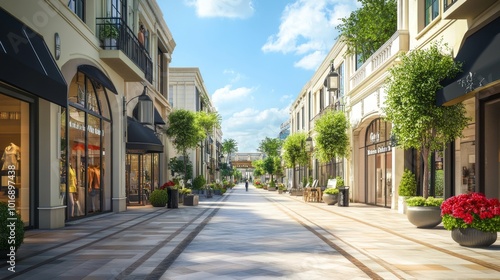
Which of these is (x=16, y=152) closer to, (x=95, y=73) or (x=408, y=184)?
(x=95, y=73)

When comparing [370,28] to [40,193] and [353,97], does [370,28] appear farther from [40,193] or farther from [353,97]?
[40,193]

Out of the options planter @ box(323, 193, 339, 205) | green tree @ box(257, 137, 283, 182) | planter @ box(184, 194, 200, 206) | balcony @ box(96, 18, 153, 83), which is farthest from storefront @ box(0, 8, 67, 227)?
green tree @ box(257, 137, 283, 182)

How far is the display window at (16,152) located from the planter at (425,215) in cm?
1033

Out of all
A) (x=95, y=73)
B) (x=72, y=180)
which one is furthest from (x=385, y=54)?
(x=72, y=180)

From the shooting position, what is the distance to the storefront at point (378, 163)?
77.8 ft

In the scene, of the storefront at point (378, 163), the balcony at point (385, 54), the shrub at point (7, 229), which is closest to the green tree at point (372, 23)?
the balcony at point (385, 54)

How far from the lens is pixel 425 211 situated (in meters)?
13.9

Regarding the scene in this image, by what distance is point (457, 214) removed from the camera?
10.3 meters

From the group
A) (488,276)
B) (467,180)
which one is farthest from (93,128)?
(488,276)

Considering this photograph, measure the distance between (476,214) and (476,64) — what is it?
3.87 metres

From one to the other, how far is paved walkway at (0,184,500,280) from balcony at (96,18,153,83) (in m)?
Answer: 6.77

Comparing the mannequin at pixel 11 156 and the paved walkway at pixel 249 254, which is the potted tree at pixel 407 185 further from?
the mannequin at pixel 11 156

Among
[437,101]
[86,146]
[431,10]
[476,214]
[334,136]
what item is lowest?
[476,214]

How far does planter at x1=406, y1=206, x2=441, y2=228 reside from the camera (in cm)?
1385
